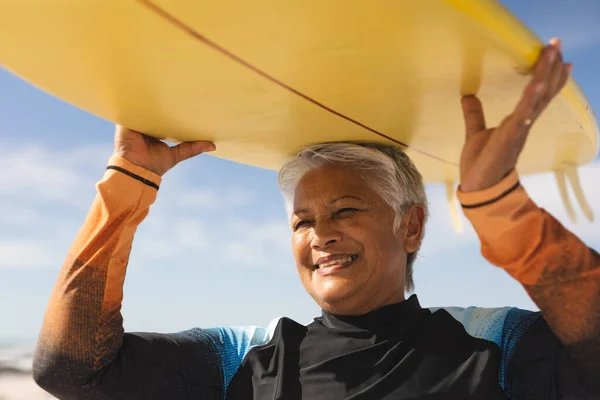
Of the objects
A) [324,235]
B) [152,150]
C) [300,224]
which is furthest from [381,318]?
[152,150]

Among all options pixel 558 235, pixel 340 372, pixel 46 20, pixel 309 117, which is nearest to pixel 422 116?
pixel 309 117

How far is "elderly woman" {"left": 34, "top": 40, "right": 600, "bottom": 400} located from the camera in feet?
6.03

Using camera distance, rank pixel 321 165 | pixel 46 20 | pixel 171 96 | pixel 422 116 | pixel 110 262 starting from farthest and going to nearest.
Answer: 1. pixel 321 165
2. pixel 110 262
3. pixel 422 116
4. pixel 171 96
5. pixel 46 20

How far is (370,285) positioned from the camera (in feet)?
7.91

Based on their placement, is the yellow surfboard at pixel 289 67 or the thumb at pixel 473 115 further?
the thumb at pixel 473 115

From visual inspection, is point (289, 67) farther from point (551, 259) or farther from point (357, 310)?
point (357, 310)

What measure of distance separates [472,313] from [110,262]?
1.49 meters

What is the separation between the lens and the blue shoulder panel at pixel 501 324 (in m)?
2.18

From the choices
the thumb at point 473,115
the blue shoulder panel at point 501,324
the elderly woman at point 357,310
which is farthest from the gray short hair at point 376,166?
the thumb at point 473,115

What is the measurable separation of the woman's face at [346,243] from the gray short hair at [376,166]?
3 centimetres

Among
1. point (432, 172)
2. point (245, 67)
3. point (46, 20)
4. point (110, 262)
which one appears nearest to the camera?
point (46, 20)

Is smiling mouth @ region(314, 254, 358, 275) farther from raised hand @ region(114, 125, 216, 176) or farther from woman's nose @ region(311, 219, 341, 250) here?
raised hand @ region(114, 125, 216, 176)

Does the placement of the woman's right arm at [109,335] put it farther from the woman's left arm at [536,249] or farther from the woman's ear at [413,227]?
the woman's left arm at [536,249]

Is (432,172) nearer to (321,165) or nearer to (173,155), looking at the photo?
(321,165)
